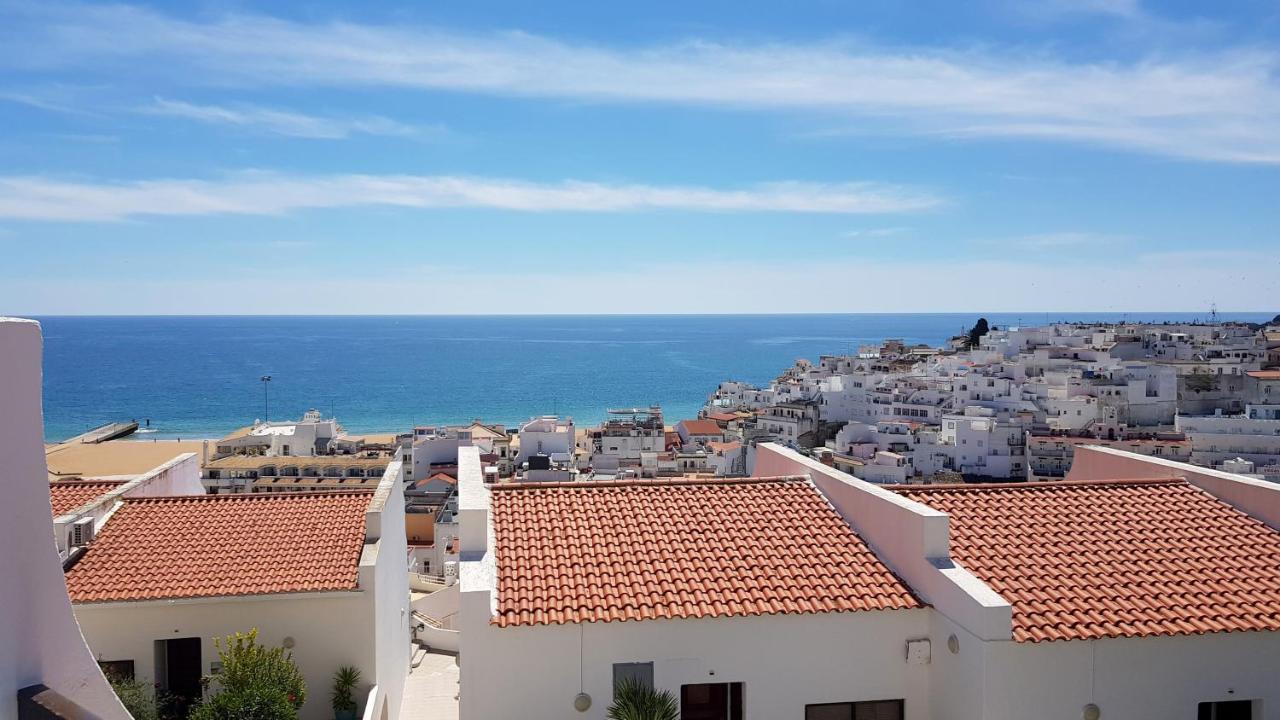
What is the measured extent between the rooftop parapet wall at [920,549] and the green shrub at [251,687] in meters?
6.32

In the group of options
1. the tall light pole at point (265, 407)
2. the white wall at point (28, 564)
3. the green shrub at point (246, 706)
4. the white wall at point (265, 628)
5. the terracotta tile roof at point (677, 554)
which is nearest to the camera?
the white wall at point (28, 564)

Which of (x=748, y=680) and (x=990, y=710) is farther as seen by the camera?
(x=748, y=680)

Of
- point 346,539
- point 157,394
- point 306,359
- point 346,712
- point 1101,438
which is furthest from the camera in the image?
point 306,359

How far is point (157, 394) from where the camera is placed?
127188 millimetres

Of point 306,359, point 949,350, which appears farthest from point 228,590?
point 306,359

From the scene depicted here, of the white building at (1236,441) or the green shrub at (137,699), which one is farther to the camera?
the white building at (1236,441)

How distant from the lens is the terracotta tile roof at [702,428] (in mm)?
77625

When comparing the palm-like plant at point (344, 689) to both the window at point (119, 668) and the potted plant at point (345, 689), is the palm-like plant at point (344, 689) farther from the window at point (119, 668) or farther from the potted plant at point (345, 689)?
the window at point (119, 668)

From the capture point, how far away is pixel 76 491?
1394cm

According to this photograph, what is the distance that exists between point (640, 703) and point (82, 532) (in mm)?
7679

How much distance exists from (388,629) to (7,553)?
315 inches

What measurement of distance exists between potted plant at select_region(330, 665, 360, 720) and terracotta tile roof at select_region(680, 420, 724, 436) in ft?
219

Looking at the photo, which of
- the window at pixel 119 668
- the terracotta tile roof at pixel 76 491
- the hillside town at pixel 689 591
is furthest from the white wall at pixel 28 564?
the terracotta tile roof at pixel 76 491

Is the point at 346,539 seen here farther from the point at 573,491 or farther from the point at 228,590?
the point at 573,491
